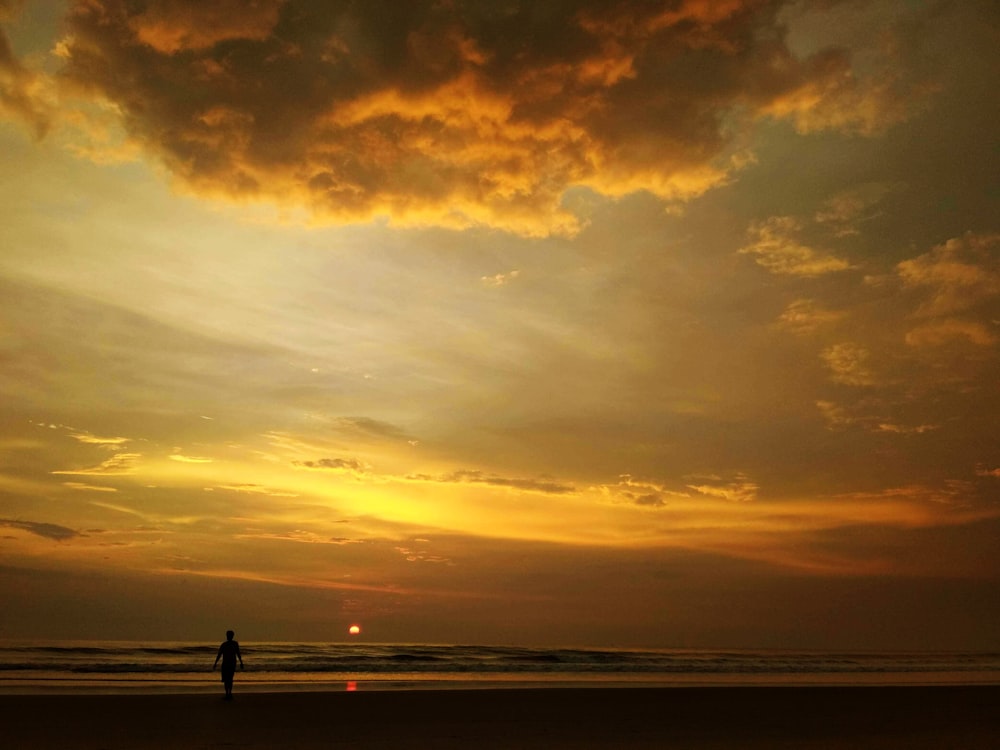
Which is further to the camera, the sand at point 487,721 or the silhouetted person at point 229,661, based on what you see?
the silhouetted person at point 229,661

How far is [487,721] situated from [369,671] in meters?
30.0

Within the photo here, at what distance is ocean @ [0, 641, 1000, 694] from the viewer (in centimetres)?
3212

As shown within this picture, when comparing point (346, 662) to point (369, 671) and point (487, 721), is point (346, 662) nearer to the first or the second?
point (369, 671)

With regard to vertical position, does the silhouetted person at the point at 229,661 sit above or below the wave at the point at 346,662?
above

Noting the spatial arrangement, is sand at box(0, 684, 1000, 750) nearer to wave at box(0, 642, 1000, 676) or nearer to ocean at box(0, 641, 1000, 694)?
ocean at box(0, 641, 1000, 694)

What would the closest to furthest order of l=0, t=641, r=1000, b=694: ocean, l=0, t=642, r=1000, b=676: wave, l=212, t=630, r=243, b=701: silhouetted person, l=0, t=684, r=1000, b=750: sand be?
l=0, t=684, r=1000, b=750: sand
l=212, t=630, r=243, b=701: silhouetted person
l=0, t=641, r=1000, b=694: ocean
l=0, t=642, r=1000, b=676: wave

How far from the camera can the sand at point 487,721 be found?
1578cm

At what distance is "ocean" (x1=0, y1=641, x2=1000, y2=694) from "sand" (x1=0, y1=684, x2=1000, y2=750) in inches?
255

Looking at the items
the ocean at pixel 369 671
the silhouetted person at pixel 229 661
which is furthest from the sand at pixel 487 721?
the ocean at pixel 369 671

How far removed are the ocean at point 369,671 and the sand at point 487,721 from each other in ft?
21.3

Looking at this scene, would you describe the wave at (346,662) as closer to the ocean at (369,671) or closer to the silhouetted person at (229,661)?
the ocean at (369,671)

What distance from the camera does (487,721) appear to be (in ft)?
62.3

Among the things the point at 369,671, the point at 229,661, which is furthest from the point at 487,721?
the point at 369,671

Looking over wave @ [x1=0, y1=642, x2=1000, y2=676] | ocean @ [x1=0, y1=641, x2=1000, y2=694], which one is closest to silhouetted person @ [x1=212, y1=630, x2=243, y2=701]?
ocean @ [x1=0, y1=641, x2=1000, y2=694]
